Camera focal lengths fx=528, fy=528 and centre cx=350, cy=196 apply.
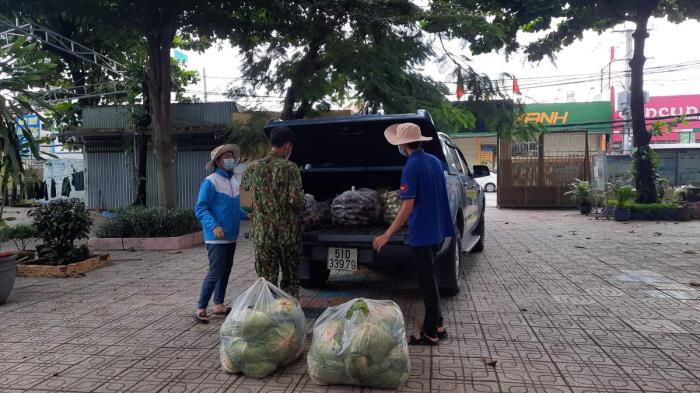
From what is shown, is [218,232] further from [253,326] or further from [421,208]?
[421,208]

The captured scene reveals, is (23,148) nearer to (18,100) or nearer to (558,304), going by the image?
(18,100)

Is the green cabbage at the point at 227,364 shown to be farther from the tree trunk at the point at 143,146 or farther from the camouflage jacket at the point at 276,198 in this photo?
the tree trunk at the point at 143,146

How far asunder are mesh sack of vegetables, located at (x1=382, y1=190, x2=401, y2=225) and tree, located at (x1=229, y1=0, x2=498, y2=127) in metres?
5.04

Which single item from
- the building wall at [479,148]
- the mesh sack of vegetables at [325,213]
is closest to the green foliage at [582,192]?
the mesh sack of vegetables at [325,213]

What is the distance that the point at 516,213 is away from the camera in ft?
56.4

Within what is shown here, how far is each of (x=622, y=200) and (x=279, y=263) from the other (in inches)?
504

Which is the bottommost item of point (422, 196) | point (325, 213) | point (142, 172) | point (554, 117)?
point (325, 213)

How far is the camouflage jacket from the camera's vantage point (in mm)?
4152

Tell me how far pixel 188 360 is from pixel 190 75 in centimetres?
1905

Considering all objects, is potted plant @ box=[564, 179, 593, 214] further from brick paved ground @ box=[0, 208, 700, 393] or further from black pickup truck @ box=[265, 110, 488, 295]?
black pickup truck @ box=[265, 110, 488, 295]

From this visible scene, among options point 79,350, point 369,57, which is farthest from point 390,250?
point 369,57

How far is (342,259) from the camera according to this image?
4.91 meters

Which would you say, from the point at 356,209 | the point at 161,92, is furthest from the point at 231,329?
the point at 161,92

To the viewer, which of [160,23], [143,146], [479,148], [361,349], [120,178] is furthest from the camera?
[479,148]
